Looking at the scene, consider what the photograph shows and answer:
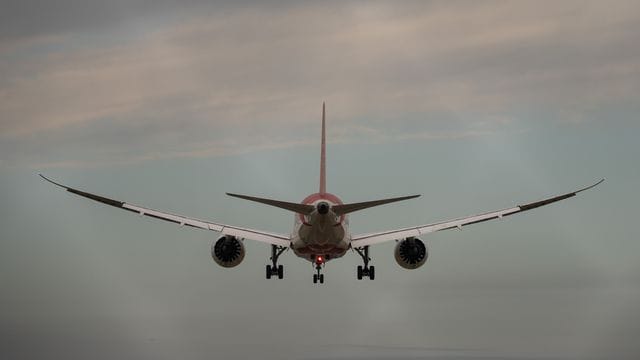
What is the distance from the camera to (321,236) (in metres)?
84.0

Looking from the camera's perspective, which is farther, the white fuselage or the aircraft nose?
the white fuselage

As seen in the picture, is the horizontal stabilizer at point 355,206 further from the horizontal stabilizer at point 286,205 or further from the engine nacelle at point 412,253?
the engine nacelle at point 412,253

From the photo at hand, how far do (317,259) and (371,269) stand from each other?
25.4 feet

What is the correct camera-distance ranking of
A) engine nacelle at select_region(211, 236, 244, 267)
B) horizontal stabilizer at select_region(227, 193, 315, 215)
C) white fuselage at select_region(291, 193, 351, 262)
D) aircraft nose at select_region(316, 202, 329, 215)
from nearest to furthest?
horizontal stabilizer at select_region(227, 193, 315, 215) → aircraft nose at select_region(316, 202, 329, 215) → white fuselage at select_region(291, 193, 351, 262) → engine nacelle at select_region(211, 236, 244, 267)

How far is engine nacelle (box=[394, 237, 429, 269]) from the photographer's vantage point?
91.4 m

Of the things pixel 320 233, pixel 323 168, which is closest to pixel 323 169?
pixel 323 168

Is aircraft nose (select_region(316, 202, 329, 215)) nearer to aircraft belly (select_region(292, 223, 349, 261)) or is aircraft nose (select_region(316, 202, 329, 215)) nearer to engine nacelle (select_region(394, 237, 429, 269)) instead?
aircraft belly (select_region(292, 223, 349, 261))

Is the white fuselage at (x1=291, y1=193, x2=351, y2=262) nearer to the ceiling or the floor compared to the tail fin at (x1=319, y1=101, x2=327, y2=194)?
nearer to the floor

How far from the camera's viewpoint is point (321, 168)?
320ft

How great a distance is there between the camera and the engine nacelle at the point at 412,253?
91375 mm

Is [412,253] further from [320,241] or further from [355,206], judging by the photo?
[355,206]

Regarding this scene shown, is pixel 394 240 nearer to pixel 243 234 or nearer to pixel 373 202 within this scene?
pixel 243 234

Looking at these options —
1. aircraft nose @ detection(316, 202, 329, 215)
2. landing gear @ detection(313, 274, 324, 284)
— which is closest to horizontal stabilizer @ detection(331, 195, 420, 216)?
aircraft nose @ detection(316, 202, 329, 215)

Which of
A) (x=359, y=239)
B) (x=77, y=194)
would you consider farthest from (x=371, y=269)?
(x=77, y=194)
